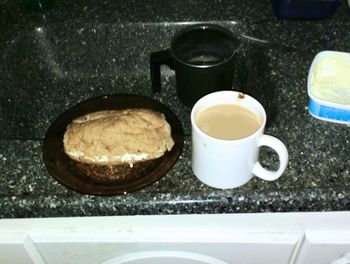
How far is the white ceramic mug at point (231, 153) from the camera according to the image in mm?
518

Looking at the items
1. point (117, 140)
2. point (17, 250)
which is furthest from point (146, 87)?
point (17, 250)

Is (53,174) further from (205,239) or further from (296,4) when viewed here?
(296,4)

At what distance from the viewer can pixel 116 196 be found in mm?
575

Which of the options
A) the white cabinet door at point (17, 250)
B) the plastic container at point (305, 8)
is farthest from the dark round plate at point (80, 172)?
the plastic container at point (305, 8)

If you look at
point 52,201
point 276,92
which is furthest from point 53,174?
point 276,92

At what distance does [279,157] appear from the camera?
21.7 inches

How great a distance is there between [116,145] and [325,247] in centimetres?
34

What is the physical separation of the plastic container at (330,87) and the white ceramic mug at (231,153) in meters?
0.12

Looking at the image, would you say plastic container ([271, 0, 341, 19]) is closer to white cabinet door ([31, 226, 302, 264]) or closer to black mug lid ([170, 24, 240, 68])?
black mug lid ([170, 24, 240, 68])

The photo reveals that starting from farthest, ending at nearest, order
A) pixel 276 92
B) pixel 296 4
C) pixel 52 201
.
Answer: pixel 296 4
pixel 276 92
pixel 52 201

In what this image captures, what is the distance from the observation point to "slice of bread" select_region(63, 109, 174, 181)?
0.62 m

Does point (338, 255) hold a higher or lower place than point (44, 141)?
lower

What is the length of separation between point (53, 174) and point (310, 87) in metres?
0.40

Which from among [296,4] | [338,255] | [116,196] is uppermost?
[296,4]
